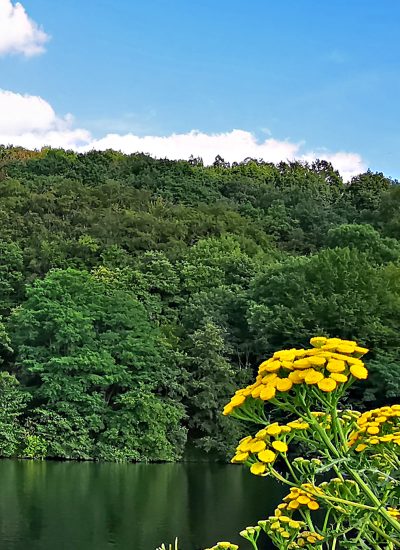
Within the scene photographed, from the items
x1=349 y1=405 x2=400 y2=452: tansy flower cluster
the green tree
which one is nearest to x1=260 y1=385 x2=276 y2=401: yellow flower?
x1=349 y1=405 x2=400 y2=452: tansy flower cluster

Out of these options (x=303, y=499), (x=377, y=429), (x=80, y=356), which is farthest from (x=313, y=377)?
(x=80, y=356)

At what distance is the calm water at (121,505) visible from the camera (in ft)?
35.5

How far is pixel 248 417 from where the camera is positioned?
1.93 meters

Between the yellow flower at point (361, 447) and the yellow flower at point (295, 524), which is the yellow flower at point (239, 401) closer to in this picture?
the yellow flower at point (361, 447)

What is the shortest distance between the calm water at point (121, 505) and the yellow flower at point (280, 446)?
8985mm

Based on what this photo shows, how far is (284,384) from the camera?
68.2 inches

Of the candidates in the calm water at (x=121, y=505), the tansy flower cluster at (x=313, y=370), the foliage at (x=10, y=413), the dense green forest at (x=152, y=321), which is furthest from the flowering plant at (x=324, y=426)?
the foliage at (x=10, y=413)

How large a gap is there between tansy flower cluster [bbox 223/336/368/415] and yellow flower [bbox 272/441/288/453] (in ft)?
0.55

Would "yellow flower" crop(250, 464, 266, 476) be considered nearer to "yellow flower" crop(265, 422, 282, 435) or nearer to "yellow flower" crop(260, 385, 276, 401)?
"yellow flower" crop(265, 422, 282, 435)

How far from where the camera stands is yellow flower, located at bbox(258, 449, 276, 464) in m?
1.84

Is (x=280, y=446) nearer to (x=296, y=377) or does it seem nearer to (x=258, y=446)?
(x=258, y=446)

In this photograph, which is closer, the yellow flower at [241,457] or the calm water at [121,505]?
the yellow flower at [241,457]

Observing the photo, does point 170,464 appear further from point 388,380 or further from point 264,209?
point 264,209

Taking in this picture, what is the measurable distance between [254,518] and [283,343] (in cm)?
1082
